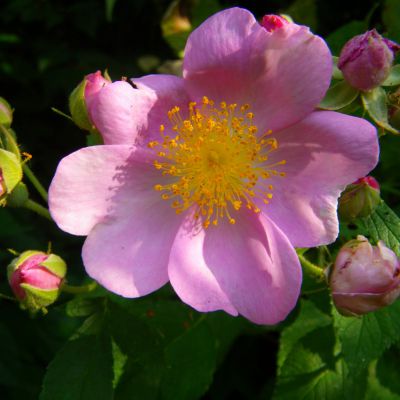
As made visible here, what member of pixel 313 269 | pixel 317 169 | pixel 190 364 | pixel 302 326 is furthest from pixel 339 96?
pixel 190 364

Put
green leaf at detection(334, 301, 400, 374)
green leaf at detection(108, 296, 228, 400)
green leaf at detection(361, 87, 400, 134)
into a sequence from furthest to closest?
green leaf at detection(108, 296, 228, 400)
green leaf at detection(334, 301, 400, 374)
green leaf at detection(361, 87, 400, 134)

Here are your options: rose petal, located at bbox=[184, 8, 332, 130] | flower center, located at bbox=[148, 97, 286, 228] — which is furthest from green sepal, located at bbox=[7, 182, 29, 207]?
rose petal, located at bbox=[184, 8, 332, 130]

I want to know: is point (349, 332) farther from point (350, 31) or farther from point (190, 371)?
point (350, 31)

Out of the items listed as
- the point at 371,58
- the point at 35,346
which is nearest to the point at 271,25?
the point at 371,58

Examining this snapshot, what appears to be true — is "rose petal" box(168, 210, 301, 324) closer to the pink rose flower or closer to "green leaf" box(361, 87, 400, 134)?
the pink rose flower

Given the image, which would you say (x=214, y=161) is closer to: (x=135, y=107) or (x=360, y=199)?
(x=135, y=107)

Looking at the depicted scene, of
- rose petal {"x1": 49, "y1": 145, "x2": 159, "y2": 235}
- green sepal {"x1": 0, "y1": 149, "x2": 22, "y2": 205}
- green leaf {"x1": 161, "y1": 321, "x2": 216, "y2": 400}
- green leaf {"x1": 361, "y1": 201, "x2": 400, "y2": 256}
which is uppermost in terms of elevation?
green sepal {"x1": 0, "y1": 149, "x2": 22, "y2": 205}
